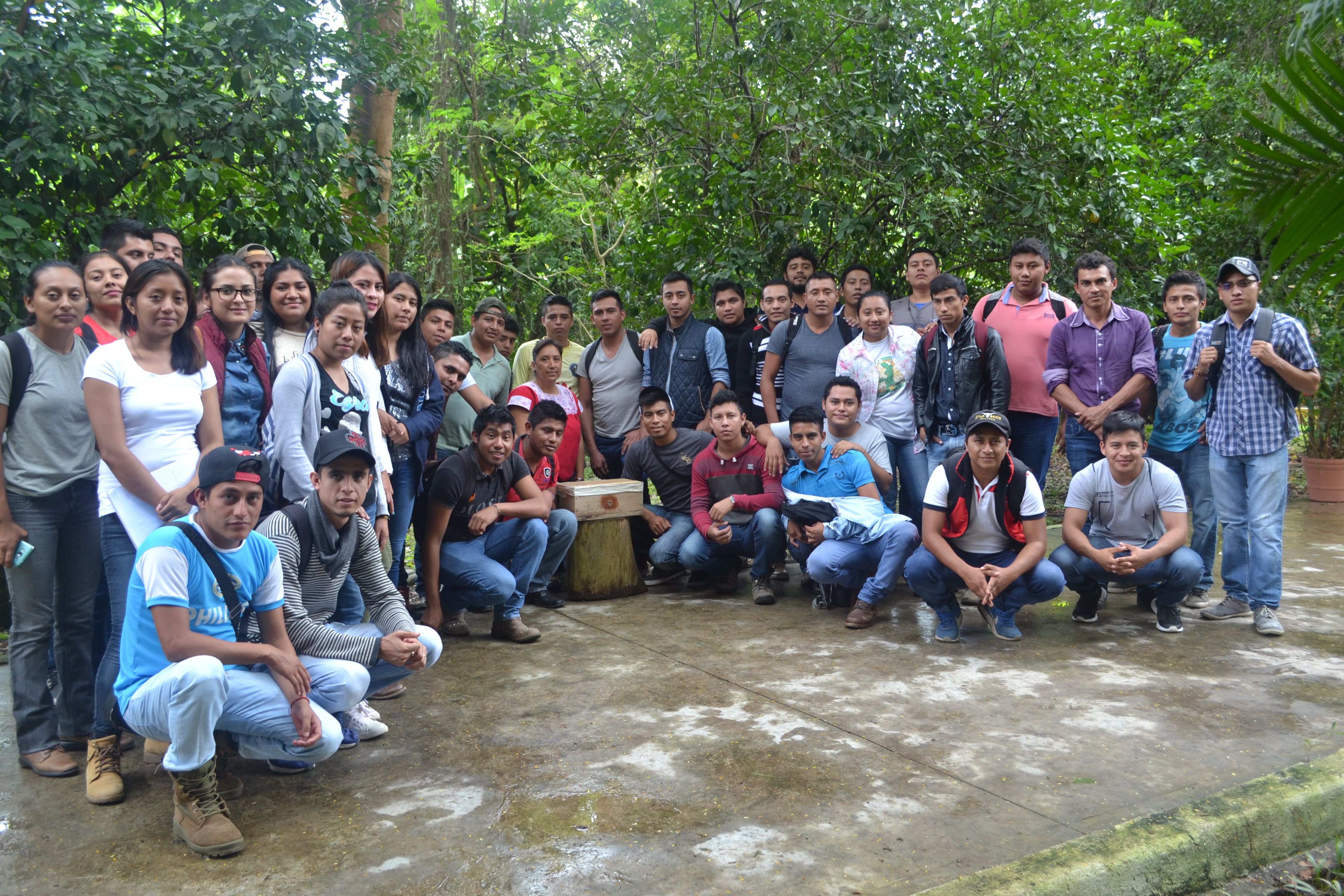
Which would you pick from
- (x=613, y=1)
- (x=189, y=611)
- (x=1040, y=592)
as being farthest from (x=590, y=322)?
(x=189, y=611)

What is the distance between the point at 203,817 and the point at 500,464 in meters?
2.67

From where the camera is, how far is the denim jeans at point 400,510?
16.2 ft

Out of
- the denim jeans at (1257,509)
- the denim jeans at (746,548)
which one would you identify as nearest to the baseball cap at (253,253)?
the denim jeans at (746,548)

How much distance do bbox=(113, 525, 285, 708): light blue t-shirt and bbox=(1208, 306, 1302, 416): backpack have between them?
478 cm

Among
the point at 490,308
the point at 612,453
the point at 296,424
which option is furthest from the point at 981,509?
the point at 296,424

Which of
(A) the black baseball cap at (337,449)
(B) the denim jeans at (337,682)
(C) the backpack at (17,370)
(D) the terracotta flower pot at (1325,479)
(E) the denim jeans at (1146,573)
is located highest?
(C) the backpack at (17,370)

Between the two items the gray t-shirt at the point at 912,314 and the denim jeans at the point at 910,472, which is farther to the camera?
the gray t-shirt at the point at 912,314

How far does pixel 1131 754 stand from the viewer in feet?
11.4

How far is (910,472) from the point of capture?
6.04 metres

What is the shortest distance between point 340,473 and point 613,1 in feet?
26.8

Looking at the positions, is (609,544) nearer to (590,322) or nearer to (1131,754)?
(1131,754)

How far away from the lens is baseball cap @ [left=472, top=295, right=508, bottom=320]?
6074mm

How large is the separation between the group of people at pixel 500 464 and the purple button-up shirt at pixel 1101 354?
2 cm

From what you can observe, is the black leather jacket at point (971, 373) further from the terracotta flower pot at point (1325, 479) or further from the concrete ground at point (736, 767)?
the terracotta flower pot at point (1325, 479)
